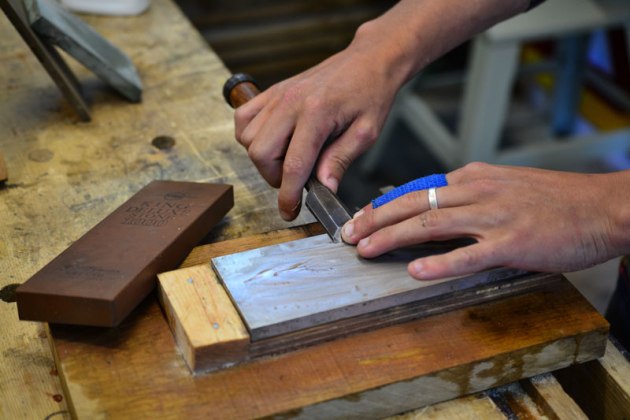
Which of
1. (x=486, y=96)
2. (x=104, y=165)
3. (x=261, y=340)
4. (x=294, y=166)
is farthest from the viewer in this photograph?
(x=486, y=96)

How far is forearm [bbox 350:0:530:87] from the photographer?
1.32m

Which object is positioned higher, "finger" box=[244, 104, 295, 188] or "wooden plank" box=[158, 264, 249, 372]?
"finger" box=[244, 104, 295, 188]

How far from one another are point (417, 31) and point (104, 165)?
66 centimetres

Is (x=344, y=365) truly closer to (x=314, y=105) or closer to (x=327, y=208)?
(x=327, y=208)

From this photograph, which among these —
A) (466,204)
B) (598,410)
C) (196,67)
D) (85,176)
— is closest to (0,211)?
(85,176)

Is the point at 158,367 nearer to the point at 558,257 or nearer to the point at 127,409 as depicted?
the point at 127,409

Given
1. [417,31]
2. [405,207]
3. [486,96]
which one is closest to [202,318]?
[405,207]

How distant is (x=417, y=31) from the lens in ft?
4.39

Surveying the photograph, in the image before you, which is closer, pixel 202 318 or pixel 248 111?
pixel 202 318

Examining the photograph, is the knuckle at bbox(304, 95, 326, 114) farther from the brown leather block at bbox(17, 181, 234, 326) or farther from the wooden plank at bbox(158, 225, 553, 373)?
the wooden plank at bbox(158, 225, 553, 373)

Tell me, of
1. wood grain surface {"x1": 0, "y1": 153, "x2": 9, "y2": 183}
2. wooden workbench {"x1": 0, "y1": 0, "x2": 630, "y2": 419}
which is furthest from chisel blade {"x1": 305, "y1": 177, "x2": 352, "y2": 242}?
wood grain surface {"x1": 0, "y1": 153, "x2": 9, "y2": 183}

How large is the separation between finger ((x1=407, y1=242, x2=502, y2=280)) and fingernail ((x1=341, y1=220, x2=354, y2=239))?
118mm

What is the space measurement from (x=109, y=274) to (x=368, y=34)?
69 cm

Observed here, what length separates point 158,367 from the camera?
0.91 meters
